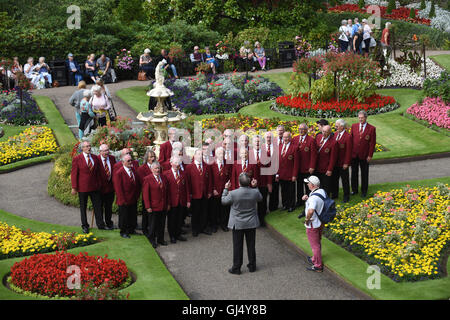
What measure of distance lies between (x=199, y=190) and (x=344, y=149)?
3.21 meters

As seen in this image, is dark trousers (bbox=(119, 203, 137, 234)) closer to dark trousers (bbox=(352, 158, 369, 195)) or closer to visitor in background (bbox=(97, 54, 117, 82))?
dark trousers (bbox=(352, 158, 369, 195))

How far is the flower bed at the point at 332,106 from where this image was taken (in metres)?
21.0

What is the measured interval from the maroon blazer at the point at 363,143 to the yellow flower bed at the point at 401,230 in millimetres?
898

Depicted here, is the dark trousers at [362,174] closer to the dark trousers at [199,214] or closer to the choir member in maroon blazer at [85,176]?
the dark trousers at [199,214]

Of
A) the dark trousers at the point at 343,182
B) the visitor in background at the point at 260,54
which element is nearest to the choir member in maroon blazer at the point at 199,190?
the dark trousers at the point at 343,182

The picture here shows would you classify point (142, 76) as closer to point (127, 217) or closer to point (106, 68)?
point (106, 68)

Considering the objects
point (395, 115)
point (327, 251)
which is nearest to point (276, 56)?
point (395, 115)

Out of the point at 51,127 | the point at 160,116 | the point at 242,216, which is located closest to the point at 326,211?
the point at 242,216

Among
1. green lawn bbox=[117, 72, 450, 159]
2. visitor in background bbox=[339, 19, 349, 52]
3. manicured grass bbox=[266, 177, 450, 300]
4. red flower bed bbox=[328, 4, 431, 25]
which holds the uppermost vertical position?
red flower bed bbox=[328, 4, 431, 25]

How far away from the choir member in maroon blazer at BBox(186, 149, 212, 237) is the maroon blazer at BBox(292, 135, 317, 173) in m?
2.03

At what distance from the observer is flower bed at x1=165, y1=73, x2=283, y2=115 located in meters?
22.8

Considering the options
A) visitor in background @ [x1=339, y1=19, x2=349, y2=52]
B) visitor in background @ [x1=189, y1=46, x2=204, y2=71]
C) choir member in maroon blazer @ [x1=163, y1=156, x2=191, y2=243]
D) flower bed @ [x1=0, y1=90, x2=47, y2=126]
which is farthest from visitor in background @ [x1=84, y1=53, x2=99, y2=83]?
choir member in maroon blazer @ [x1=163, y1=156, x2=191, y2=243]

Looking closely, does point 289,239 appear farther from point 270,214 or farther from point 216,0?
point 216,0

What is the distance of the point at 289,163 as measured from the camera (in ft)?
43.3
